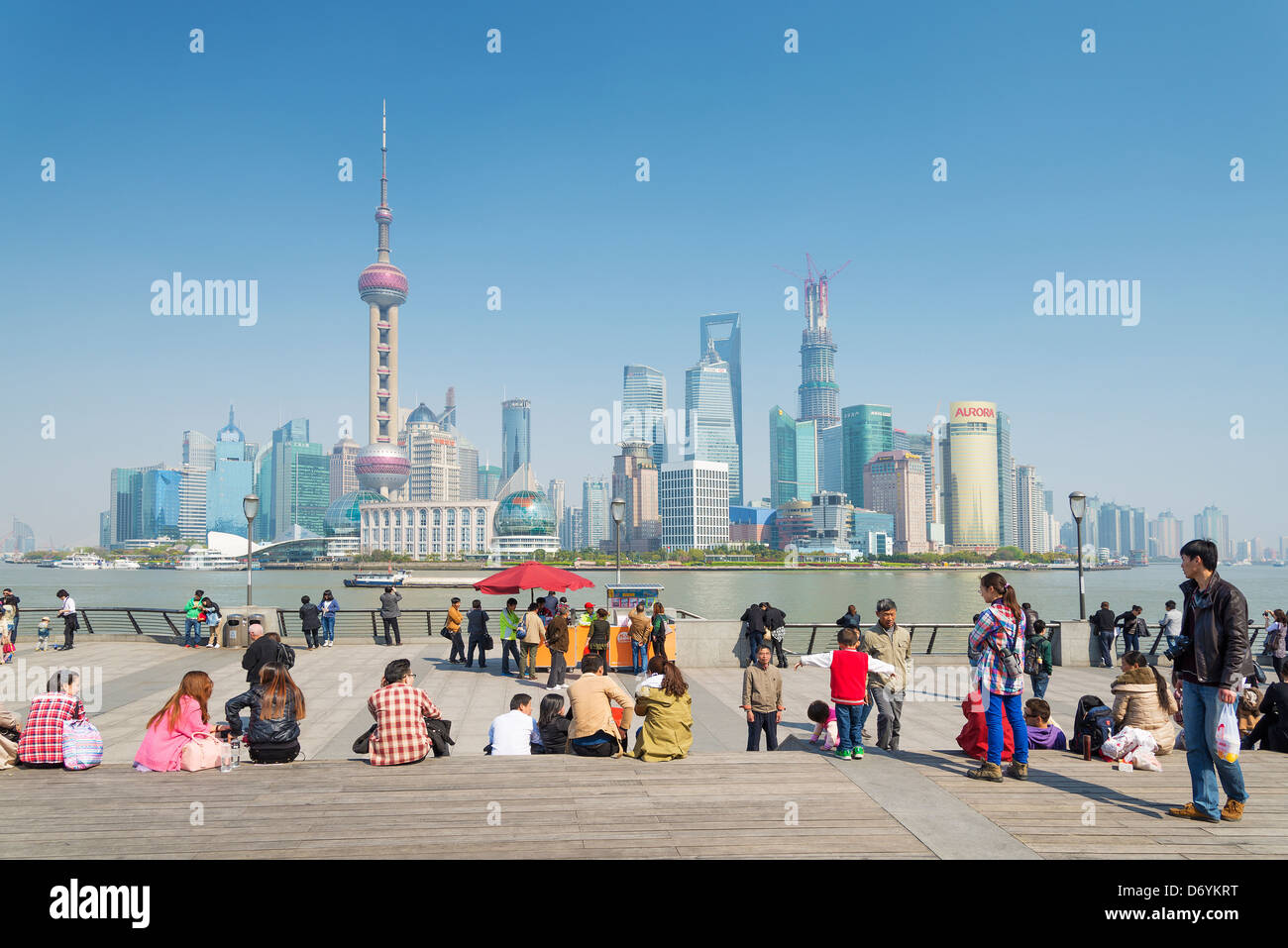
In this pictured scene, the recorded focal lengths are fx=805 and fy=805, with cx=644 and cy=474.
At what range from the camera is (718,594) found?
8888 cm

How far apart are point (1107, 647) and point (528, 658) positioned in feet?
46.7

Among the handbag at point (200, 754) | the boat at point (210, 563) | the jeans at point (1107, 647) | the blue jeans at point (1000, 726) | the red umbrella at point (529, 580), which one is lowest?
the boat at point (210, 563)

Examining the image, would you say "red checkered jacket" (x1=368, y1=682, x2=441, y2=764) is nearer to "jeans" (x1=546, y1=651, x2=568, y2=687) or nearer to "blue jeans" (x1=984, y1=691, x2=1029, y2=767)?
"blue jeans" (x1=984, y1=691, x2=1029, y2=767)

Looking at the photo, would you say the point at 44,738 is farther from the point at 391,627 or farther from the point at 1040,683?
the point at 391,627

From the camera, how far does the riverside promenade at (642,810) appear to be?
5320 millimetres

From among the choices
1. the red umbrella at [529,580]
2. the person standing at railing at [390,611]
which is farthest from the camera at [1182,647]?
the person standing at railing at [390,611]

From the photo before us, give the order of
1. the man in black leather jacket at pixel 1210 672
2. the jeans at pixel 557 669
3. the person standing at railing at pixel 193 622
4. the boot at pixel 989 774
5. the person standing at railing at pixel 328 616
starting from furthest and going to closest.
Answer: the person standing at railing at pixel 328 616 → the person standing at railing at pixel 193 622 → the jeans at pixel 557 669 → the boot at pixel 989 774 → the man in black leather jacket at pixel 1210 672

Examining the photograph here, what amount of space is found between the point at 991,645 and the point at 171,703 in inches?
300

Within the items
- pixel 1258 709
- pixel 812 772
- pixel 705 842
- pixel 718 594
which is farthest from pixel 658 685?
pixel 718 594

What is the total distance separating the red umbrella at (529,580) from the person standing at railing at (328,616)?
20.9ft

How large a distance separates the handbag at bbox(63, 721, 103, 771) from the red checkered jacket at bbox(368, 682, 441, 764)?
2487 mm

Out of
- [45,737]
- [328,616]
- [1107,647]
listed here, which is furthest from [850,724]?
[328,616]

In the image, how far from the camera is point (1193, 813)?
19.7ft

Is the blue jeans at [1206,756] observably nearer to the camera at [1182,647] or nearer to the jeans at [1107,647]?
the camera at [1182,647]
